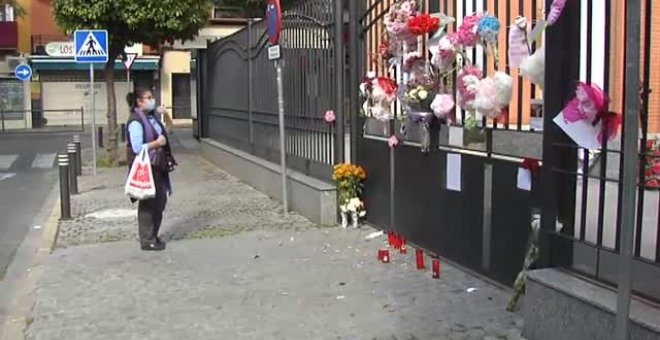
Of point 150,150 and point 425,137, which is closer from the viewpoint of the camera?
point 425,137

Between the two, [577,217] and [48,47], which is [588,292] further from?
[48,47]

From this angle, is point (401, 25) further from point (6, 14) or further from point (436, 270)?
point (6, 14)

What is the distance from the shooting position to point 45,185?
14734mm

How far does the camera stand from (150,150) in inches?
314

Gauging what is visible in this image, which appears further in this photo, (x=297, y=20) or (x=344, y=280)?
(x=297, y=20)

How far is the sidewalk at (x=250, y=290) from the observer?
17.5ft

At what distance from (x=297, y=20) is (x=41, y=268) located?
4889 millimetres

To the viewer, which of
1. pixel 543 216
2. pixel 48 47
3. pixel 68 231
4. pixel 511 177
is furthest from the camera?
pixel 48 47

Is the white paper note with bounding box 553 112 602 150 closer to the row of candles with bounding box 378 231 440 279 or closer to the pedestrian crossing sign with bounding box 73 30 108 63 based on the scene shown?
the row of candles with bounding box 378 231 440 279

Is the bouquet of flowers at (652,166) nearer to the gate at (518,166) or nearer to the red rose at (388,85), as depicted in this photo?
the gate at (518,166)

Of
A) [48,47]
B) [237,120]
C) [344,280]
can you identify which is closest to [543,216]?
[344,280]

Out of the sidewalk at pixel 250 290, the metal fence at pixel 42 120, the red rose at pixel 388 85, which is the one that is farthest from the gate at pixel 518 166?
the metal fence at pixel 42 120

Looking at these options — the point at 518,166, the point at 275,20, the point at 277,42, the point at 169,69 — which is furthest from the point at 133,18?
the point at 169,69

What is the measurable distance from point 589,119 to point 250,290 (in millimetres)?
3210
